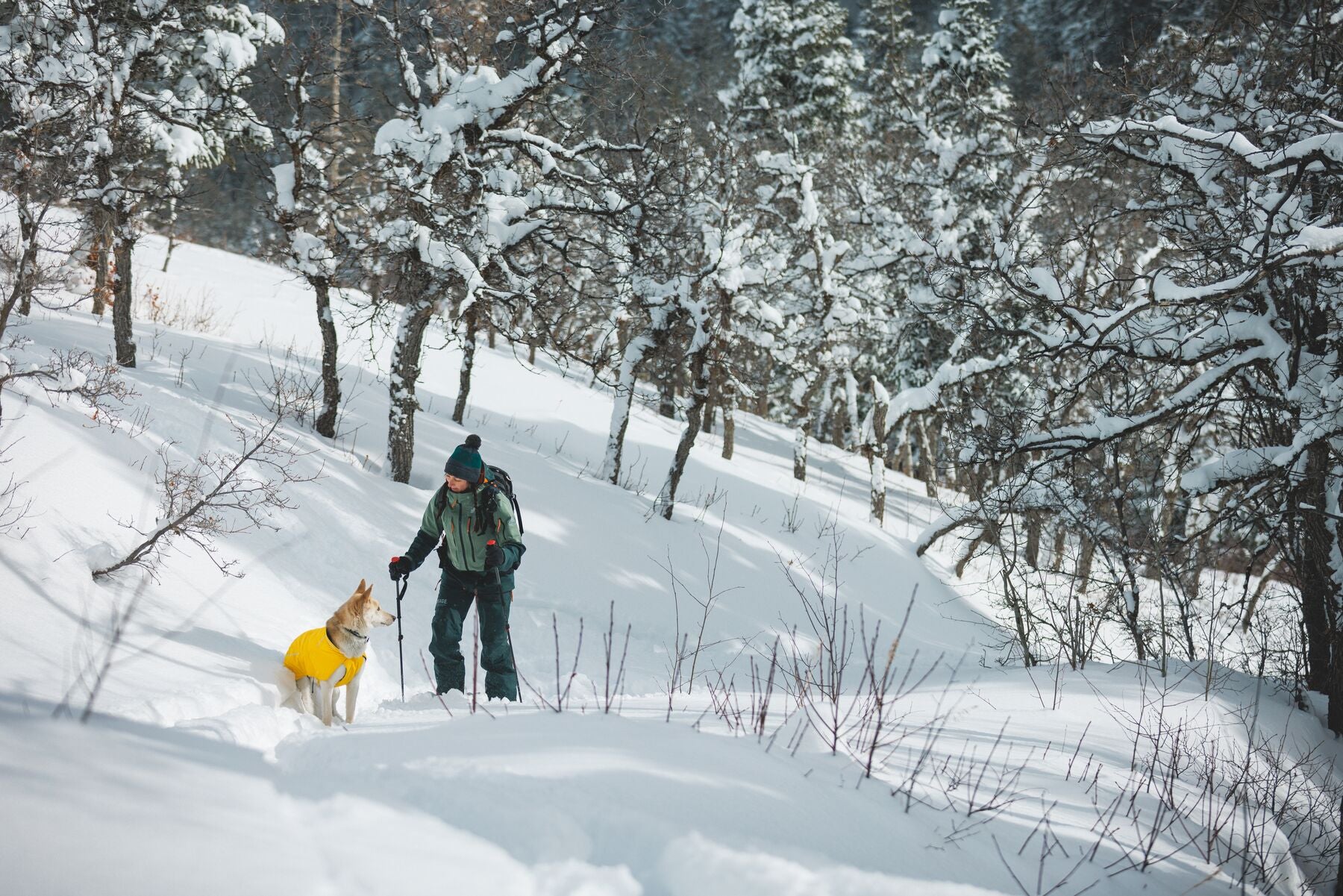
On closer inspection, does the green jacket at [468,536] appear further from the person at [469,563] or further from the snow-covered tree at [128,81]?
the snow-covered tree at [128,81]

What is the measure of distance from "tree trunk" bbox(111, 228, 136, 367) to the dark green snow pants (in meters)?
6.73

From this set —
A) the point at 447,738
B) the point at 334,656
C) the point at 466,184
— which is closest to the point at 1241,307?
the point at 447,738

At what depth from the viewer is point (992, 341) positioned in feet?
47.4

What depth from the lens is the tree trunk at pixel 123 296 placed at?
9.09m

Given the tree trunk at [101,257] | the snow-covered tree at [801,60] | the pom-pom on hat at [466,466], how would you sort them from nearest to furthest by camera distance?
1. the pom-pom on hat at [466,466]
2. the tree trunk at [101,257]
3. the snow-covered tree at [801,60]

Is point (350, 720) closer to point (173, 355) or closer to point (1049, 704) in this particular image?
point (1049, 704)

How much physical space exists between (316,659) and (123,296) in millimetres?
8042

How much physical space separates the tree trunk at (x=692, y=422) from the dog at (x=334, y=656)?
7.16 m

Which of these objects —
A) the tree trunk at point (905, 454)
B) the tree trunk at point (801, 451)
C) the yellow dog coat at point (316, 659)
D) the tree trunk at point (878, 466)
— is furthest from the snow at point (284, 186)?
the tree trunk at point (905, 454)

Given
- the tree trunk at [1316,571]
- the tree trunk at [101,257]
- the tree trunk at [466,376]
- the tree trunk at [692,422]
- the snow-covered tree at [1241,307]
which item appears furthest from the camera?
the tree trunk at [466,376]

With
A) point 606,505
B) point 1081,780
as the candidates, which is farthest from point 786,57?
point 1081,780

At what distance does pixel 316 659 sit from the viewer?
4.11m

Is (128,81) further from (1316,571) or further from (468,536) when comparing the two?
(1316,571)

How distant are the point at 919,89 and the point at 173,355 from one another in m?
23.0
